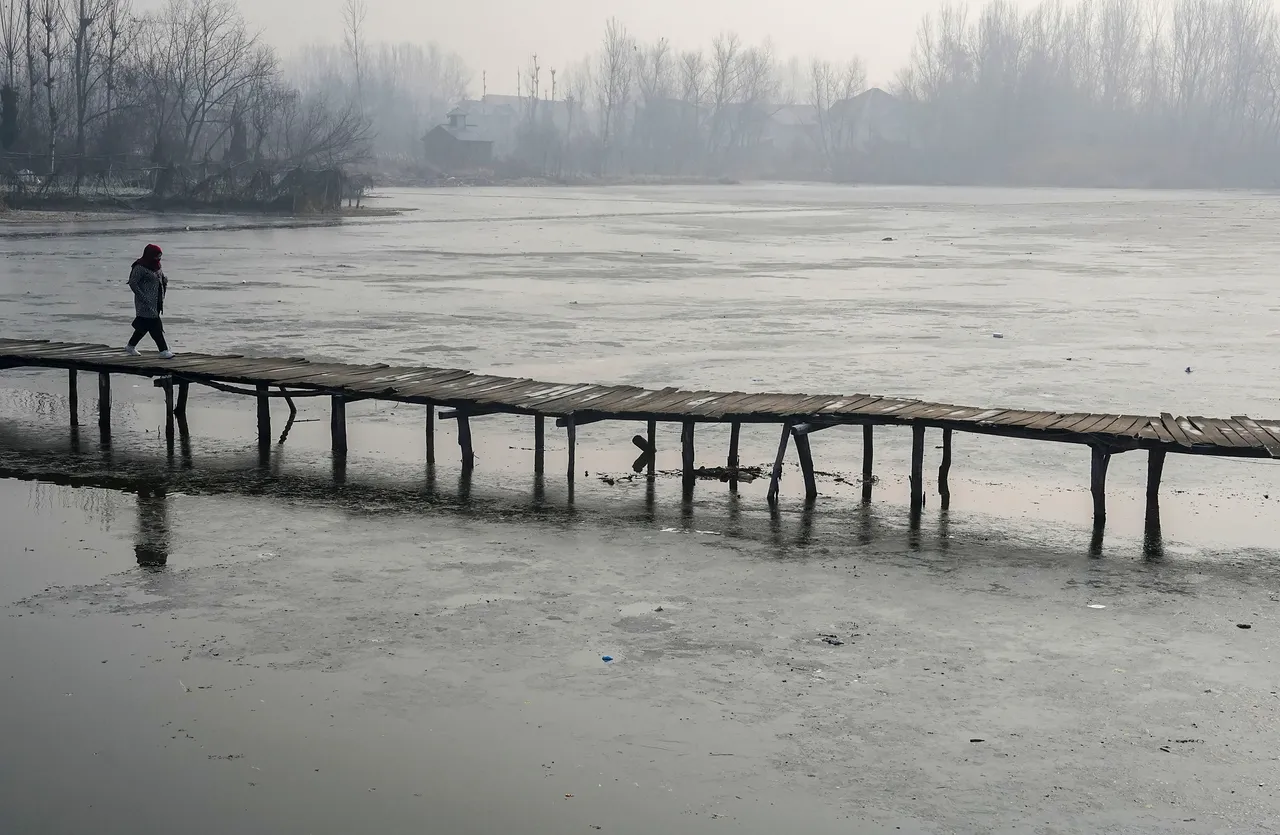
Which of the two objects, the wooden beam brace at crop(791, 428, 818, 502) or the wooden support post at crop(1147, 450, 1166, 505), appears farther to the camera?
the wooden beam brace at crop(791, 428, 818, 502)

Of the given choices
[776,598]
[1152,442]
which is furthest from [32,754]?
[1152,442]

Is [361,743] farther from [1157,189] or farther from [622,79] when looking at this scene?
[622,79]

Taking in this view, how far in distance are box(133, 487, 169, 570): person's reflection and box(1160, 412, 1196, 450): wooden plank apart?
21.3 ft

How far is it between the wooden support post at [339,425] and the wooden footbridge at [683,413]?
0.03ft

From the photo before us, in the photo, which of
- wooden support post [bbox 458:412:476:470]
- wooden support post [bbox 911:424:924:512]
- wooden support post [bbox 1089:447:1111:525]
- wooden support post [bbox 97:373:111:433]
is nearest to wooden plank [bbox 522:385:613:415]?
wooden support post [bbox 458:412:476:470]

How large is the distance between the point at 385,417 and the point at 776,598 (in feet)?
20.7

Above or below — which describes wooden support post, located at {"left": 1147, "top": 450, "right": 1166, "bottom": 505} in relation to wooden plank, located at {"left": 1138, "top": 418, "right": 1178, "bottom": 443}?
below

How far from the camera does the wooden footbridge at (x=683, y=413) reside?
9.70 m

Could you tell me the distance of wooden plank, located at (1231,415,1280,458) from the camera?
368 inches

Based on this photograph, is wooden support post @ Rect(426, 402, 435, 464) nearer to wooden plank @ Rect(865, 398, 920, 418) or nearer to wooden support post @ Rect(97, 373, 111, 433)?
wooden support post @ Rect(97, 373, 111, 433)

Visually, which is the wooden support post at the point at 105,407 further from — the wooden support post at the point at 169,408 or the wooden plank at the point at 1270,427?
the wooden plank at the point at 1270,427

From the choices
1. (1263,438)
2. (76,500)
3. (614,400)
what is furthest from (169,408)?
(1263,438)

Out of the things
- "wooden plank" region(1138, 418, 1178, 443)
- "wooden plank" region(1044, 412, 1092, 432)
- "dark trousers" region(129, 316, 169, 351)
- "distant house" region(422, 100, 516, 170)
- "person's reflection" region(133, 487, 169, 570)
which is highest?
"distant house" region(422, 100, 516, 170)

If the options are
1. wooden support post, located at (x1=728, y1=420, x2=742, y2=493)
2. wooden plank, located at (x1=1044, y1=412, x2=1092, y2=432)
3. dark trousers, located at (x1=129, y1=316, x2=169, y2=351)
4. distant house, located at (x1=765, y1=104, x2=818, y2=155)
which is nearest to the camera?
wooden plank, located at (x1=1044, y1=412, x2=1092, y2=432)
